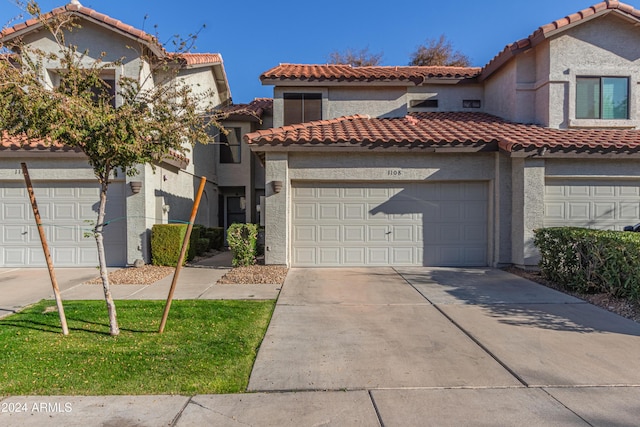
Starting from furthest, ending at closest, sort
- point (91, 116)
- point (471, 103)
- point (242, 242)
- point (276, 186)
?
point (471, 103), point (242, 242), point (276, 186), point (91, 116)

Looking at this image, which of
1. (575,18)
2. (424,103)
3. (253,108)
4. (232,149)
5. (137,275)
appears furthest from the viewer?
(232,149)

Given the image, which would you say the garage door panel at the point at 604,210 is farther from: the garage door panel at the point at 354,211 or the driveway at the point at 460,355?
the garage door panel at the point at 354,211

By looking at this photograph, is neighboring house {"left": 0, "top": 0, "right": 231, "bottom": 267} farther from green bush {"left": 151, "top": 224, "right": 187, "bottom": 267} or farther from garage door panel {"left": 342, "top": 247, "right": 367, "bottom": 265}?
garage door panel {"left": 342, "top": 247, "right": 367, "bottom": 265}

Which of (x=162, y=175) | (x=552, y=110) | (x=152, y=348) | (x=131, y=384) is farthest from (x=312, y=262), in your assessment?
(x=552, y=110)

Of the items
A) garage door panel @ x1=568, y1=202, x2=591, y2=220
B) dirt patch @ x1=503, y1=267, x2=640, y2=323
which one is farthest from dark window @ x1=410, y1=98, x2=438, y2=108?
dirt patch @ x1=503, y1=267, x2=640, y2=323

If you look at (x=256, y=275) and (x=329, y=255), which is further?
(x=329, y=255)

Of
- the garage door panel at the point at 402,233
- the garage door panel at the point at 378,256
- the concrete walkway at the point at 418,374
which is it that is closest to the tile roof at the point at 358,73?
the garage door panel at the point at 402,233

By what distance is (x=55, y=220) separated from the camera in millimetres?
10906

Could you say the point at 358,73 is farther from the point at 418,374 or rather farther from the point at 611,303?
the point at 418,374

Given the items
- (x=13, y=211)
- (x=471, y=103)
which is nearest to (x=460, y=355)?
(x=13, y=211)

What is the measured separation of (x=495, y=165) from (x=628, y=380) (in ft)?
24.8

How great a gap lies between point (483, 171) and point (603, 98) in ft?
15.5

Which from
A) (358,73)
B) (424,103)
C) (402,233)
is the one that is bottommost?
(402,233)

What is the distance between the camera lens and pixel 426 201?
1088cm
